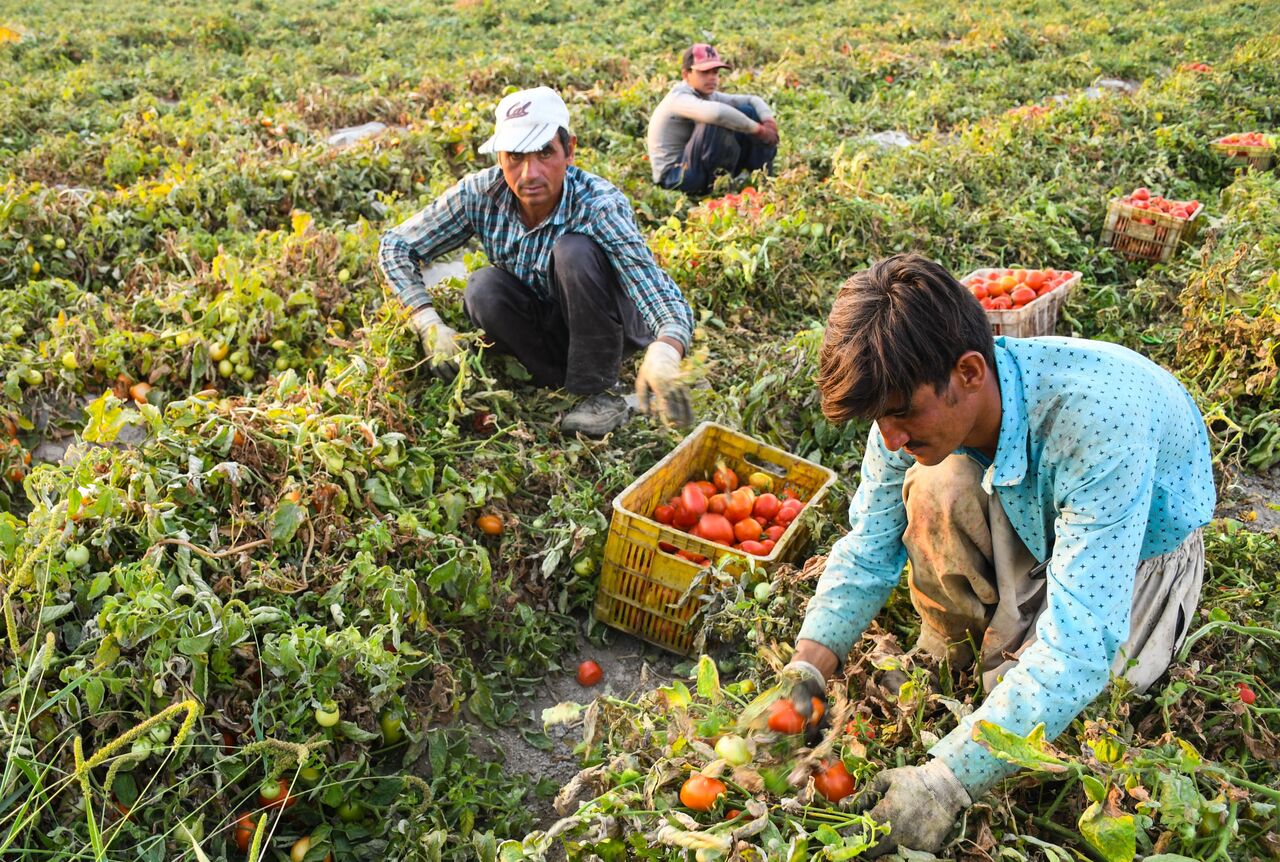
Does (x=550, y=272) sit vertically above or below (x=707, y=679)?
above

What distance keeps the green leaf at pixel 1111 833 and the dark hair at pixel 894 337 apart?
0.77 meters

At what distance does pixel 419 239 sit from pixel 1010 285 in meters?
2.67

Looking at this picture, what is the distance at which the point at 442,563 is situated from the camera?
9.73ft

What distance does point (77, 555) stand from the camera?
2.34 meters

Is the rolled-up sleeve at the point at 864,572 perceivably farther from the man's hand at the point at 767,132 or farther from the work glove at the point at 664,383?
the man's hand at the point at 767,132

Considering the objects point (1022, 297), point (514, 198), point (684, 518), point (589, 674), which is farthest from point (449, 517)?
point (1022, 297)

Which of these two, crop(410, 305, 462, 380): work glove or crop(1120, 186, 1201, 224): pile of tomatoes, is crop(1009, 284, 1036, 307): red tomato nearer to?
crop(1120, 186, 1201, 224): pile of tomatoes

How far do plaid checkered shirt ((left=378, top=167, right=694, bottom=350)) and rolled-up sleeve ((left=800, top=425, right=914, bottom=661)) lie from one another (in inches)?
47.8

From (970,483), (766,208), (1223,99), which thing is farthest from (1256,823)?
(1223,99)

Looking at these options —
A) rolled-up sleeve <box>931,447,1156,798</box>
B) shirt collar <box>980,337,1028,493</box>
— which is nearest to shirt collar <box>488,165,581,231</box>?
shirt collar <box>980,337,1028,493</box>

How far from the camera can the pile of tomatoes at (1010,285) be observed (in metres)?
4.35

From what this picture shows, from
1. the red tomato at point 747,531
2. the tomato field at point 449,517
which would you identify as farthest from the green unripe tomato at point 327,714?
the red tomato at point 747,531

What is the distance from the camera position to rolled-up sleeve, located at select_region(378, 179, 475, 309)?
3.59 meters

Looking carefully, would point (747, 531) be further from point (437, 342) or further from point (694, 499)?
point (437, 342)
